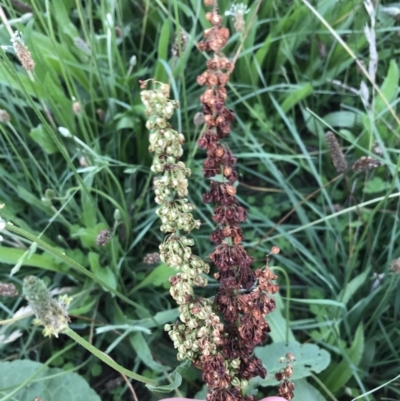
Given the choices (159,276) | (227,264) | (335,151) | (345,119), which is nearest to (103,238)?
(159,276)

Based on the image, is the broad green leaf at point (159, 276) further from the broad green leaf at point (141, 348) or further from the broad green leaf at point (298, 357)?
the broad green leaf at point (298, 357)

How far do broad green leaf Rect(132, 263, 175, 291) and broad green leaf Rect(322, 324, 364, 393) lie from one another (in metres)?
0.45

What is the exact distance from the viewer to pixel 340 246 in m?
1.37

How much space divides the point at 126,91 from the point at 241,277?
820 millimetres

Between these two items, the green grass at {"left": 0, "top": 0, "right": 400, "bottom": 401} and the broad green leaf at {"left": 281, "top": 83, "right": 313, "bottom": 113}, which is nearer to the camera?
the green grass at {"left": 0, "top": 0, "right": 400, "bottom": 401}

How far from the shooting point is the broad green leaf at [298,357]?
1.16 meters

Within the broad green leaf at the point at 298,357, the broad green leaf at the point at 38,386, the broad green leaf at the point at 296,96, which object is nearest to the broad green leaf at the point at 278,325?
the broad green leaf at the point at 298,357

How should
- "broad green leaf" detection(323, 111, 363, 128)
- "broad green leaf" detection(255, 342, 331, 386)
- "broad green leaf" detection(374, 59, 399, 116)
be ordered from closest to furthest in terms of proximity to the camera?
"broad green leaf" detection(255, 342, 331, 386)
"broad green leaf" detection(374, 59, 399, 116)
"broad green leaf" detection(323, 111, 363, 128)

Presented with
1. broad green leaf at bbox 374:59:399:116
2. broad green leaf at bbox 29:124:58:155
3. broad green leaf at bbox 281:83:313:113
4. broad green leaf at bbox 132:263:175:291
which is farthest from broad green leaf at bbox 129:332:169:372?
broad green leaf at bbox 374:59:399:116

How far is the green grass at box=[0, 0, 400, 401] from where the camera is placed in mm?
1265

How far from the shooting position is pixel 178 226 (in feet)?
2.32

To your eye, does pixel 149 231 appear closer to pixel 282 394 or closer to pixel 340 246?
pixel 340 246

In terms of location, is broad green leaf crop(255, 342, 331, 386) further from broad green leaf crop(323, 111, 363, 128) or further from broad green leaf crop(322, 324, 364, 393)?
broad green leaf crop(323, 111, 363, 128)

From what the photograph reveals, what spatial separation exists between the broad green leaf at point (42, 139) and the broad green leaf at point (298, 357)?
A: 0.73m
